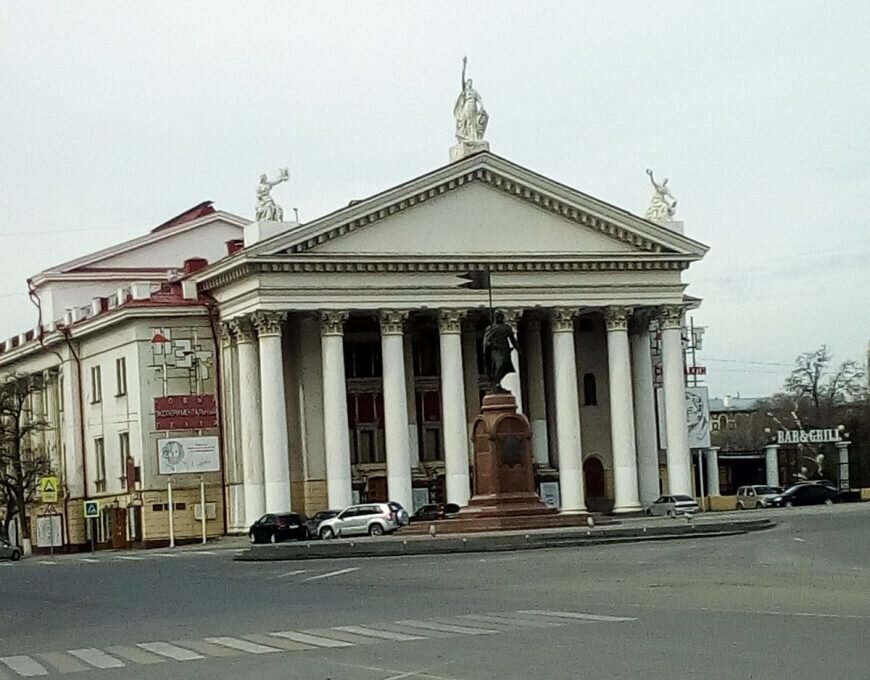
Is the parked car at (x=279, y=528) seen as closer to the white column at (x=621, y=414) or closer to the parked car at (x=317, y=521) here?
the parked car at (x=317, y=521)

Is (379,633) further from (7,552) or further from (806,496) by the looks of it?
(806,496)

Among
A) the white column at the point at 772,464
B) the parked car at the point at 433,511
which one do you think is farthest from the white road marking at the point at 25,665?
the white column at the point at 772,464

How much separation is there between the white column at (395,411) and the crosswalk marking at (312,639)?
56.8 metres

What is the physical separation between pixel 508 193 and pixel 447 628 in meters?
61.8

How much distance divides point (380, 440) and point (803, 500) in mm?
24057

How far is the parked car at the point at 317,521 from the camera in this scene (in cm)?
7269

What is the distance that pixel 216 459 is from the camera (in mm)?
81438

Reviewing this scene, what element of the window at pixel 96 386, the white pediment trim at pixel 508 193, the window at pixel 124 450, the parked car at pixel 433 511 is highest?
the white pediment trim at pixel 508 193

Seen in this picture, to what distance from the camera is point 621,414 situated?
83.3m

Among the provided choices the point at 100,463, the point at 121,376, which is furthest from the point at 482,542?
the point at 100,463

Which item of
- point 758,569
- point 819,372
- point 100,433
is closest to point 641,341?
point 100,433

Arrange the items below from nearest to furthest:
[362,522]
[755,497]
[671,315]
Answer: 1. [362,522]
2. [671,315]
3. [755,497]

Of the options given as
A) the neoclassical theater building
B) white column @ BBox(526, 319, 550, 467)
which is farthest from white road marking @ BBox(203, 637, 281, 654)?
white column @ BBox(526, 319, 550, 467)

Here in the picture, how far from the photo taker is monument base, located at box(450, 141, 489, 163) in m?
82.3
